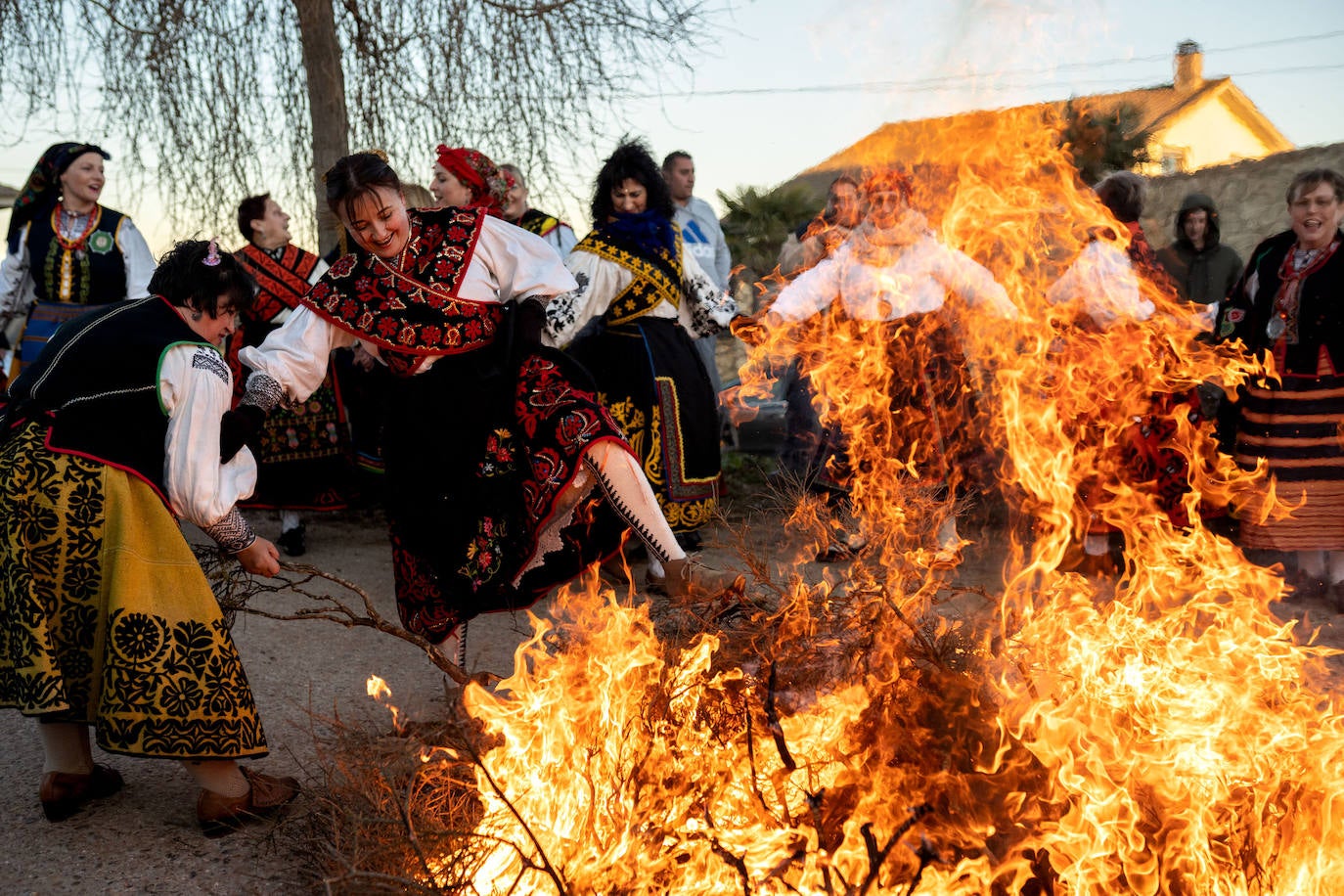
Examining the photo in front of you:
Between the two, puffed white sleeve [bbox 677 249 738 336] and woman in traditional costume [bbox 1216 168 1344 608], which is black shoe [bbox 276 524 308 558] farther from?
woman in traditional costume [bbox 1216 168 1344 608]

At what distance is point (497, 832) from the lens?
2545mm

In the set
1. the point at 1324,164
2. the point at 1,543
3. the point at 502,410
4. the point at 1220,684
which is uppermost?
the point at 1324,164

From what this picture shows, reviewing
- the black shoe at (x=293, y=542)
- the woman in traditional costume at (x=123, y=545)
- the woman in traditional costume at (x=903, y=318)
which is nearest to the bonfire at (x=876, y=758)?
the woman in traditional costume at (x=123, y=545)

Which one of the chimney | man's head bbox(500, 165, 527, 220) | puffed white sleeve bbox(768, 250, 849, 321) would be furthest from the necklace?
the chimney

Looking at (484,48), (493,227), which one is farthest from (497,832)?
(484,48)

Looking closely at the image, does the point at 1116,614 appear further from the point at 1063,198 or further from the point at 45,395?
the point at 45,395

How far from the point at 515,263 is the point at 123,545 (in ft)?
4.98

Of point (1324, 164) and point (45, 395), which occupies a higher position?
point (1324, 164)

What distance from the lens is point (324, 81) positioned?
23.6 ft

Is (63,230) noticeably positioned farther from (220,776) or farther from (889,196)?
(889,196)

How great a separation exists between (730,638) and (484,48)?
17.8 ft

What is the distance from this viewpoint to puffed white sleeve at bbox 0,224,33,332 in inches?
230

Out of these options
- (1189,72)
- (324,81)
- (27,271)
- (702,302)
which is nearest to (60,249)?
(27,271)

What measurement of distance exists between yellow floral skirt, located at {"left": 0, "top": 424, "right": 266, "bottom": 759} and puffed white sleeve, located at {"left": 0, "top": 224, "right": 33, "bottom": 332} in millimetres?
3593
